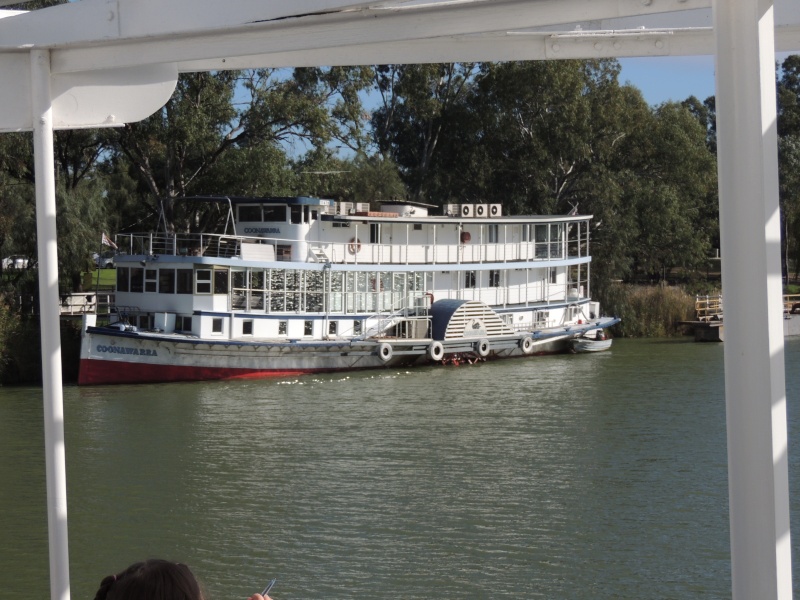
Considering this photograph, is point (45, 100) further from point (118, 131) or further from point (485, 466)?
point (118, 131)

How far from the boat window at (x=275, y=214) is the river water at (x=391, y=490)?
6.71 metres

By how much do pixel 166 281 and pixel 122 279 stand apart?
1.45 m

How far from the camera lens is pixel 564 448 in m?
17.3

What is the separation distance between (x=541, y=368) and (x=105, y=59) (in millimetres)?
25883

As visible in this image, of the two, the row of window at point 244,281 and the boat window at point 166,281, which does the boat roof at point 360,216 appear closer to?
the row of window at point 244,281

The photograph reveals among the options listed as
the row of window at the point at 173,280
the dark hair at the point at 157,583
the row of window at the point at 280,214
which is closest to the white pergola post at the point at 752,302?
the dark hair at the point at 157,583

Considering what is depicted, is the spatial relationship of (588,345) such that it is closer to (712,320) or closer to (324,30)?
(712,320)

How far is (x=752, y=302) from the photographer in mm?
2805

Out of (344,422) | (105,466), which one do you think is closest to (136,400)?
(344,422)

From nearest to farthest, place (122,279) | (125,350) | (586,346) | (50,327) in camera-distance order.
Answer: (50,327), (125,350), (122,279), (586,346)

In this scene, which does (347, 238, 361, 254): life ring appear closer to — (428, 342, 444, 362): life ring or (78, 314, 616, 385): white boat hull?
(78, 314, 616, 385): white boat hull

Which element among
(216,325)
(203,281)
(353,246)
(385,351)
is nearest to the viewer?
(203,281)

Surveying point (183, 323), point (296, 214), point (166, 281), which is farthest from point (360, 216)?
point (183, 323)

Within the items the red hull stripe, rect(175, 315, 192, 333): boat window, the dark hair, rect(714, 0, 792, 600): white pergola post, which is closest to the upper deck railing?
rect(175, 315, 192, 333): boat window
